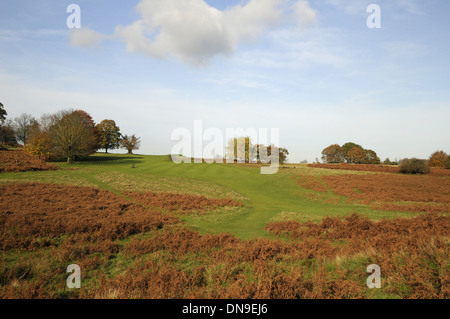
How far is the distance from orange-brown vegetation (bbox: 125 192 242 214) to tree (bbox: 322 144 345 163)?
116253mm

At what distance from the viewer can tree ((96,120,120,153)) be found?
80.0 metres

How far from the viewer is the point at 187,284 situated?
740cm

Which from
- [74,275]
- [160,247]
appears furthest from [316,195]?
[74,275]

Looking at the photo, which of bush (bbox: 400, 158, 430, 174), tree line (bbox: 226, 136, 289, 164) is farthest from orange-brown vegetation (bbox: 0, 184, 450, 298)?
tree line (bbox: 226, 136, 289, 164)

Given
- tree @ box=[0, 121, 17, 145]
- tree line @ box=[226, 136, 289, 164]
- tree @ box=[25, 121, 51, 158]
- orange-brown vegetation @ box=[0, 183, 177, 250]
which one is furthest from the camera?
tree line @ box=[226, 136, 289, 164]

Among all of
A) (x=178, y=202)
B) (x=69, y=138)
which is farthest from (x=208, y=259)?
(x=69, y=138)

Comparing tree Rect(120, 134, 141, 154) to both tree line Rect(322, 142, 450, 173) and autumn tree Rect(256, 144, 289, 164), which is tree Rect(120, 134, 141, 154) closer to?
autumn tree Rect(256, 144, 289, 164)

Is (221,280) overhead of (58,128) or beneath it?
beneath

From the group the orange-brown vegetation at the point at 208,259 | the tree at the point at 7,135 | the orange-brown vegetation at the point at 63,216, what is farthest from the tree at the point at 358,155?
the tree at the point at 7,135

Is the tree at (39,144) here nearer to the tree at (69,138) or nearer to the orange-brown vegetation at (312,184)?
the tree at (69,138)

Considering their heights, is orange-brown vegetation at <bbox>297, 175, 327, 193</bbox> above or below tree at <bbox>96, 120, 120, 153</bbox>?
below

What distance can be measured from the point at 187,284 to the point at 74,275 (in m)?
4.04
